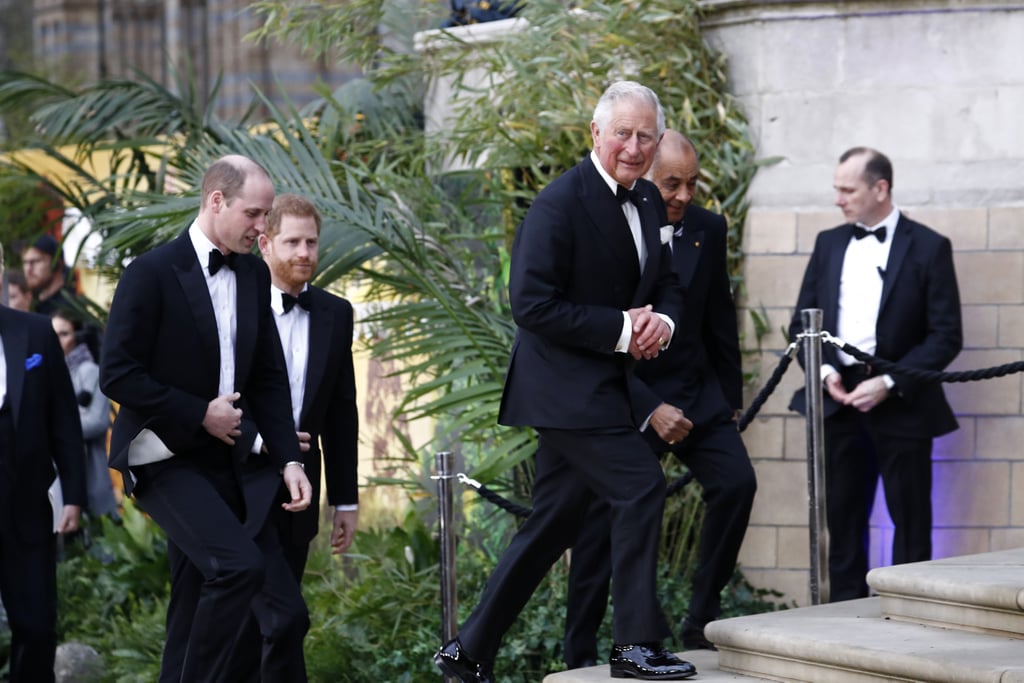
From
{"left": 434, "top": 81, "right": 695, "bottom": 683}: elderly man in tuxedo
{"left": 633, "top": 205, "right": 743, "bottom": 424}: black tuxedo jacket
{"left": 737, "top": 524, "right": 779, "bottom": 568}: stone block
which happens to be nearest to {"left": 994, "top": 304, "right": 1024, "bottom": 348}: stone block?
{"left": 737, "top": 524, "right": 779, "bottom": 568}: stone block

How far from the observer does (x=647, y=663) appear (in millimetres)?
4938

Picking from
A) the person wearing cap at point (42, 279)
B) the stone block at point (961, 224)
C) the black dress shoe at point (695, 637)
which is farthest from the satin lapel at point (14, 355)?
the person wearing cap at point (42, 279)

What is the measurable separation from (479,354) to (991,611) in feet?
8.46

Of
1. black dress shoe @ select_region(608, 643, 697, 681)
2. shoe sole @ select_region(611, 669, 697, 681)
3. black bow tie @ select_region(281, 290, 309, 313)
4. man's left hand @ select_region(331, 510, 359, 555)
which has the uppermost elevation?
black bow tie @ select_region(281, 290, 309, 313)

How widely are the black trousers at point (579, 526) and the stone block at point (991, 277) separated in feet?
9.92

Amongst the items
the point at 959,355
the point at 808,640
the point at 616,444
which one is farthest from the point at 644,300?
the point at 959,355

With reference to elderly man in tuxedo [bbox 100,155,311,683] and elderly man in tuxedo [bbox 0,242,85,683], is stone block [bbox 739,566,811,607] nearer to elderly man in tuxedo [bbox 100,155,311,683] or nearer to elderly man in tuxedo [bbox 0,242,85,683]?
elderly man in tuxedo [bbox 100,155,311,683]

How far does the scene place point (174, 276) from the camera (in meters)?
5.14

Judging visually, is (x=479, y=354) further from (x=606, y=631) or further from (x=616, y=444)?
(x=616, y=444)

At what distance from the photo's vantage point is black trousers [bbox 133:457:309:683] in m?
4.93

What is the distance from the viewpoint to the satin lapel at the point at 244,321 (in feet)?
17.2

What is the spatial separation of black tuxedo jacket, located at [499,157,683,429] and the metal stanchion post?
940 mm

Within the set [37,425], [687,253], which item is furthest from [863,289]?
[37,425]

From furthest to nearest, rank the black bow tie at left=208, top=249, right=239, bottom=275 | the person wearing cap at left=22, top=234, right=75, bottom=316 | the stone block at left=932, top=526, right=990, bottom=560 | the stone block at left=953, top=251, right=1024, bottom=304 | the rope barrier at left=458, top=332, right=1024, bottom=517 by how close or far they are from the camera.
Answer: the person wearing cap at left=22, top=234, right=75, bottom=316, the stone block at left=932, top=526, right=990, bottom=560, the stone block at left=953, top=251, right=1024, bottom=304, the rope barrier at left=458, top=332, right=1024, bottom=517, the black bow tie at left=208, top=249, right=239, bottom=275
